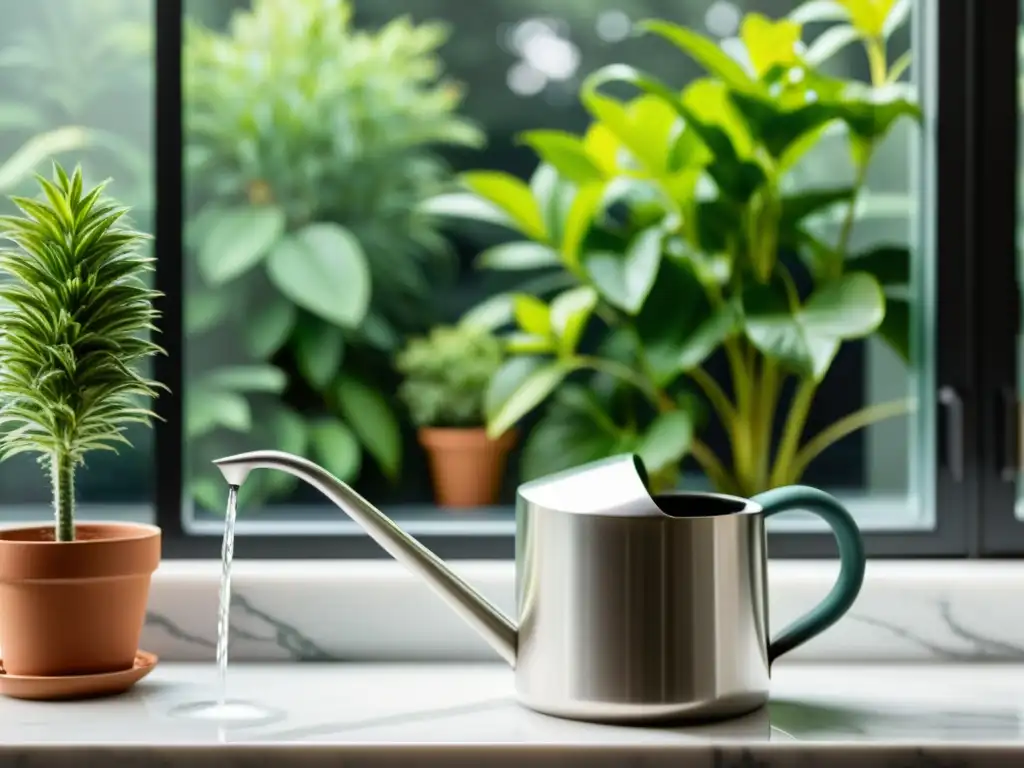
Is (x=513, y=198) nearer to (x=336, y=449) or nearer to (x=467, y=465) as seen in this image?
(x=467, y=465)

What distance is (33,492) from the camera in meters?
1.35

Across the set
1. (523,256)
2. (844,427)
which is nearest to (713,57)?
(523,256)

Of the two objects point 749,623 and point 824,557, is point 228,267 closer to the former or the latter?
point 824,557

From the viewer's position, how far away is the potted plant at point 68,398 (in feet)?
3.15

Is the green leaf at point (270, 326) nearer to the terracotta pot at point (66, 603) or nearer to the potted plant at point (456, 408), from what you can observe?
the potted plant at point (456, 408)

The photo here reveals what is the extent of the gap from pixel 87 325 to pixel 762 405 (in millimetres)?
898

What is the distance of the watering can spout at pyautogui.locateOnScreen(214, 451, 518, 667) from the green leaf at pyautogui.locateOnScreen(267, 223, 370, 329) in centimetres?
93

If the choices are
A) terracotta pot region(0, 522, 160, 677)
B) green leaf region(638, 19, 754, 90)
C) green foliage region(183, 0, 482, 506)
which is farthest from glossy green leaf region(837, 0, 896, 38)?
terracotta pot region(0, 522, 160, 677)

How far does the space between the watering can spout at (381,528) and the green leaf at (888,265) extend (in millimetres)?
800

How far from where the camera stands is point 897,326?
4.74 ft

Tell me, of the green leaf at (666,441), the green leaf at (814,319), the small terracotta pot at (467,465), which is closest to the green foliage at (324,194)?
the small terracotta pot at (467,465)

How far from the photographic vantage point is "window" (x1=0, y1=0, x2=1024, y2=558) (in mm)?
1265

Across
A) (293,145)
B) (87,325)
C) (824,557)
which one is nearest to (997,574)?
(824,557)

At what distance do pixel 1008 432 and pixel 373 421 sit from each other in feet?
3.29
